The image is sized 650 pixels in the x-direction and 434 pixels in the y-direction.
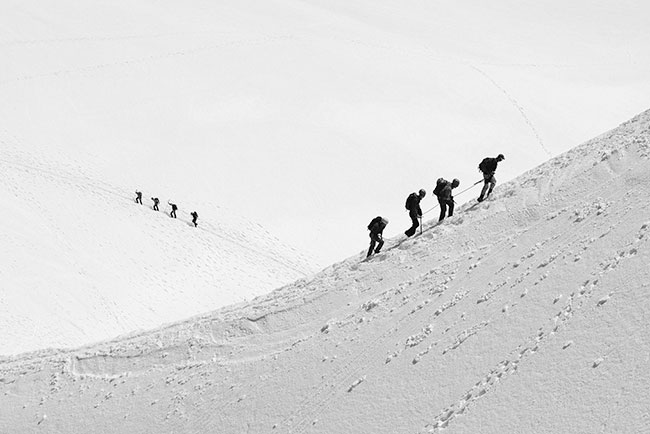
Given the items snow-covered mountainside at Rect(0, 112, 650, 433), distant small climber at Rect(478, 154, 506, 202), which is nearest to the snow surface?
distant small climber at Rect(478, 154, 506, 202)

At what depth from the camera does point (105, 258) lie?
114 ft

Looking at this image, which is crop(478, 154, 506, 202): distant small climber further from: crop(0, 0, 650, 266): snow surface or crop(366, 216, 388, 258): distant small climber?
crop(0, 0, 650, 266): snow surface

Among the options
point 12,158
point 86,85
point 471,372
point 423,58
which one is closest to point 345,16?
point 423,58

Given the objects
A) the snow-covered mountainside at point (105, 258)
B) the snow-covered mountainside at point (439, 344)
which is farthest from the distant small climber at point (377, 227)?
the snow-covered mountainside at point (105, 258)

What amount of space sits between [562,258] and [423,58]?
187 feet

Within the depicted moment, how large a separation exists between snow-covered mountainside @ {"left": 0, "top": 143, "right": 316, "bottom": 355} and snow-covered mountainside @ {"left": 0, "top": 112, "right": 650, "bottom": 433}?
8.49 meters

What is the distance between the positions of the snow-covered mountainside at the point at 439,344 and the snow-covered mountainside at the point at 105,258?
27.8ft

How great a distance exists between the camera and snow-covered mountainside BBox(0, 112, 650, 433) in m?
10.3

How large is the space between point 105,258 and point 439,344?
24.6m

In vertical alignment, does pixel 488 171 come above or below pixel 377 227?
above

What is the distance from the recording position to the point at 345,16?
253 feet

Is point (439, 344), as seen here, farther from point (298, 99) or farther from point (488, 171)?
point (298, 99)

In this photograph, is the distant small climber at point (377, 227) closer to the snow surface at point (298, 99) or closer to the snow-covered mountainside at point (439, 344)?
the snow-covered mountainside at point (439, 344)

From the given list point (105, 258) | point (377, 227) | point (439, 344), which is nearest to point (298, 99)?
point (105, 258)
